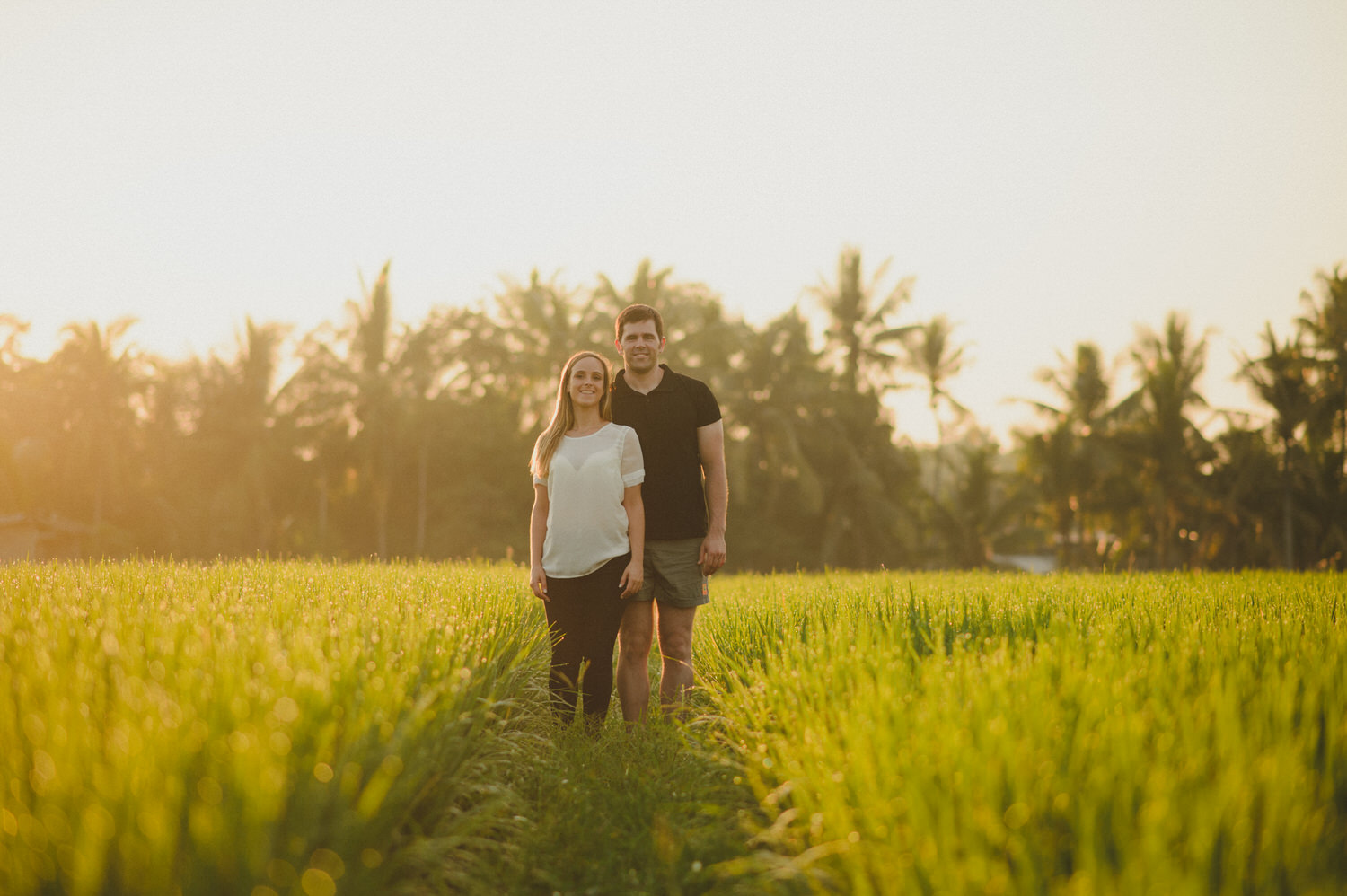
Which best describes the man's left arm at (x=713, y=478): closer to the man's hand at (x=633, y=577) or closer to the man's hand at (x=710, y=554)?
the man's hand at (x=710, y=554)

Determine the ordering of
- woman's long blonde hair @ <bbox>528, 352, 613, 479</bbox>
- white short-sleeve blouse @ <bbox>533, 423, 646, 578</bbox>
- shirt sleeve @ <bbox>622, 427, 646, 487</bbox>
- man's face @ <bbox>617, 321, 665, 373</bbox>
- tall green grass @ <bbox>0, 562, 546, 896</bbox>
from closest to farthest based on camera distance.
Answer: tall green grass @ <bbox>0, 562, 546, 896</bbox>
white short-sleeve blouse @ <bbox>533, 423, 646, 578</bbox>
shirt sleeve @ <bbox>622, 427, 646, 487</bbox>
woman's long blonde hair @ <bbox>528, 352, 613, 479</bbox>
man's face @ <bbox>617, 321, 665, 373</bbox>

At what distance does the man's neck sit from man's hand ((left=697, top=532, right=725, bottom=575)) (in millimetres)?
882

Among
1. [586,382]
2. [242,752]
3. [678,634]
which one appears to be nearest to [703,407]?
[586,382]

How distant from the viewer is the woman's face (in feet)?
13.4

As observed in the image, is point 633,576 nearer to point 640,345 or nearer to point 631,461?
point 631,461

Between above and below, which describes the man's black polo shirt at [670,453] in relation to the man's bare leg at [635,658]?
above

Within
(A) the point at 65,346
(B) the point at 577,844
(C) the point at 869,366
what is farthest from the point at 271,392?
(B) the point at 577,844

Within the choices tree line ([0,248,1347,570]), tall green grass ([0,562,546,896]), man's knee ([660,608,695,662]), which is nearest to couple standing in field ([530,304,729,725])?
man's knee ([660,608,695,662])

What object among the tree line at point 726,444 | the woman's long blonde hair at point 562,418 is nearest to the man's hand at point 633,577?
the woman's long blonde hair at point 562,418

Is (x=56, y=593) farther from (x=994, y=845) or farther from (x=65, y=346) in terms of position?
(x=65, y=346)

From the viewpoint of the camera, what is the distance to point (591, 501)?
156 inches

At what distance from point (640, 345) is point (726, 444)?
2496 cm

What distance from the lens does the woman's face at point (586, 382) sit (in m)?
4.08

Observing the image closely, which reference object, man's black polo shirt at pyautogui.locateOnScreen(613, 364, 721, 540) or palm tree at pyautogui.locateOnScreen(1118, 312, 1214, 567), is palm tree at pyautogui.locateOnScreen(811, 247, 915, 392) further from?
man's black polo shirt at pyautogui.locateOnScreen(613, 364, 721, 540)
